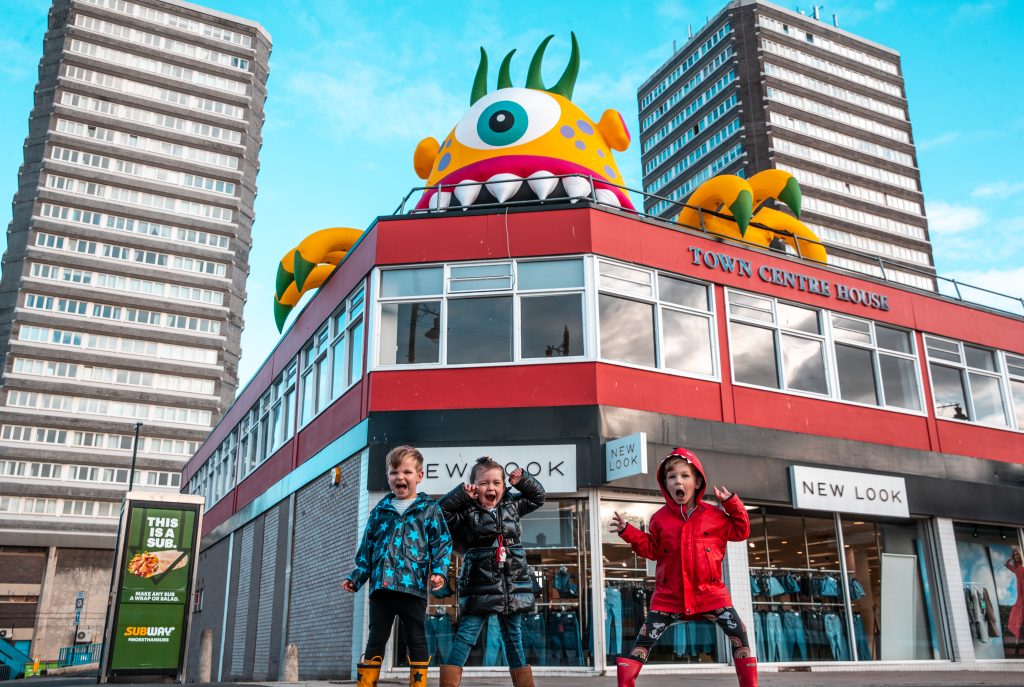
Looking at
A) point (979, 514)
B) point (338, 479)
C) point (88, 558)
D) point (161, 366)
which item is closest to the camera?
point (338, 479)

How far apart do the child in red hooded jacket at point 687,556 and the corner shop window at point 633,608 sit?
6.73m

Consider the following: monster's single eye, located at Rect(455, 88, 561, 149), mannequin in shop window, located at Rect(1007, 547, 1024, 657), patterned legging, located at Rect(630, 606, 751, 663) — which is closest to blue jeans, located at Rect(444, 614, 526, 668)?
patterned legging, located at Rect(630, 606, 751, 663)

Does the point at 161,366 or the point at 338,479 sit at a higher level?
the point at 161,366

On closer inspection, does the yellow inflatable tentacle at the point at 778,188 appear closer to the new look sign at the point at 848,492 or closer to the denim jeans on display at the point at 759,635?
the new look sign at the point at 848,492

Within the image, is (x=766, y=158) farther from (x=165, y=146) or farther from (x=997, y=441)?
(x=997, y=441)

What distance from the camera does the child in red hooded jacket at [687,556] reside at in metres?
5.79

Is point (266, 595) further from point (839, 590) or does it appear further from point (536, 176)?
point (839, 590)

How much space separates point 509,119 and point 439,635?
31.4ft

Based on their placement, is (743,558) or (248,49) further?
(248,49)

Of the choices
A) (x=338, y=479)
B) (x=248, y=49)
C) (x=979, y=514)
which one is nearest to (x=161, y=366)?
(x=248, y=49)

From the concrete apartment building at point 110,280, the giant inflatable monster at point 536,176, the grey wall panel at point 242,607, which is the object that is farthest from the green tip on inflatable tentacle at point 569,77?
the concrete apartment building at point 110,280

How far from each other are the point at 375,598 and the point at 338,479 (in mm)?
9056

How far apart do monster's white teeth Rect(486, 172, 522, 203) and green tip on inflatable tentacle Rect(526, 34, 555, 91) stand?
3.24 metres

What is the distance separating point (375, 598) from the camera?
6.03m
